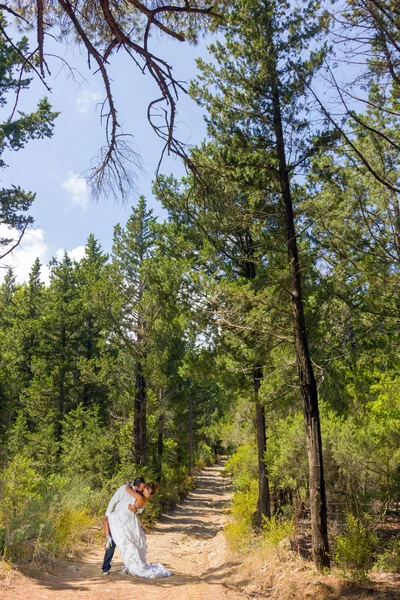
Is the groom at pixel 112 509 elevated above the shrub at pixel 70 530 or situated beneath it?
elevated above

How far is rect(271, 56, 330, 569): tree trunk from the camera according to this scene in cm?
639

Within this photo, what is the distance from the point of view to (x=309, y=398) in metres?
6.88

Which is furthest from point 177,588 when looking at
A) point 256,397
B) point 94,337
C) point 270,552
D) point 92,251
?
point 92,251

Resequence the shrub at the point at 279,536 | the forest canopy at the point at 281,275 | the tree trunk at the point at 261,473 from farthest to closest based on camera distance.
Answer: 1. the tree trunk at the point at 261,473
2. the shrub at the point at 279,536
3. the forest canopy at the point at 281,275

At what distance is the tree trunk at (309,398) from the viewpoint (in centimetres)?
639

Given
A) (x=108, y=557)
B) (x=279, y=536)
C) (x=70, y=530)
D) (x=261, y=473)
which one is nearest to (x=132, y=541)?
(x=108, y=557)

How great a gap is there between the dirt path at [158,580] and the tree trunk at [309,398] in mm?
1488

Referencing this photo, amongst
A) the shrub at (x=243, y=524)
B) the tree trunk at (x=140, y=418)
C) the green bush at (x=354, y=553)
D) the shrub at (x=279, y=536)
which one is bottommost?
the shrub at (x=243, y=524)

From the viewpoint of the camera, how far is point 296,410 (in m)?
12.5

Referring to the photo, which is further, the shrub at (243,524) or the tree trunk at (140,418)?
the tree trunk at (140,418)

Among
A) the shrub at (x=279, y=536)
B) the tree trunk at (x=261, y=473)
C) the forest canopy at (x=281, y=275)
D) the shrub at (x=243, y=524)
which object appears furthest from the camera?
the tree trunk at (x=261, y=473)

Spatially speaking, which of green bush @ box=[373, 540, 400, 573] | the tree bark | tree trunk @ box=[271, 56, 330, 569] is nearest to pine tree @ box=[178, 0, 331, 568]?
tree trunk @ box=[271, 56, 330, 569]

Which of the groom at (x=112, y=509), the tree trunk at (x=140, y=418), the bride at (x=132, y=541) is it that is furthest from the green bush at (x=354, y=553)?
the tree trunk at (x=140, y=418)

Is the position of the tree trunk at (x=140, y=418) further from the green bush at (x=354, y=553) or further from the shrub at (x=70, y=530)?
the green bush at (x=354, y=553)
